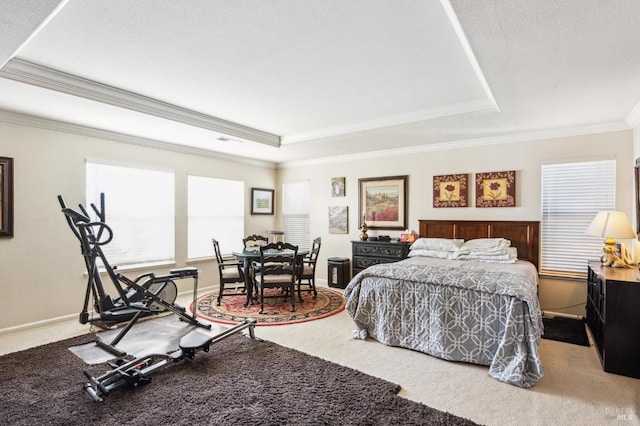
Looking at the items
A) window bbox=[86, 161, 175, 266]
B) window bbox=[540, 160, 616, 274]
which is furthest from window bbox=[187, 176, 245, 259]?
window bbox=[540, 160, 616, 274]

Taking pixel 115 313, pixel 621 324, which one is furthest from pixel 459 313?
pixel 115 313

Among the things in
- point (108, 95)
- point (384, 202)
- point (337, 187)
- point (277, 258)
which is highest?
point (108, 95)

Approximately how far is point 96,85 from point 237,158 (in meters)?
3.41

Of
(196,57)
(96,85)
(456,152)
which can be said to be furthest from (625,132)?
(96,85)

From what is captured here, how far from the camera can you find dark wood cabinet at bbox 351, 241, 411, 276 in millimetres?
5621

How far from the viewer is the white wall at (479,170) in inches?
173

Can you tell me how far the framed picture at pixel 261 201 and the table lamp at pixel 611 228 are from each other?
18.2ft

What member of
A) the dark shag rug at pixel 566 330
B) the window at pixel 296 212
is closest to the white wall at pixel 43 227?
the window at pixel 296 212

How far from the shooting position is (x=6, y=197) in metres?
3.93

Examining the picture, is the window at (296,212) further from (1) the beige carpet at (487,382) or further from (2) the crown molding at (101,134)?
(1) the beige carpet at (487,382)

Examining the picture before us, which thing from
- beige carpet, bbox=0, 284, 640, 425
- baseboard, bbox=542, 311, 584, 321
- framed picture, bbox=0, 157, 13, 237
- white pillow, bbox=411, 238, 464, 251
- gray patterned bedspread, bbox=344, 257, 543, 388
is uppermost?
framed picture, bbox=0, 157, 13, 237

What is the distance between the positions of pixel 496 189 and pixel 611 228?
5.37 ft

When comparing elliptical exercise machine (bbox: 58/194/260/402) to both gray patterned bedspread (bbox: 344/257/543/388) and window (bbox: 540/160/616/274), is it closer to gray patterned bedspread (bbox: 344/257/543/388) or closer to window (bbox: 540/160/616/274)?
gray patterned bedspread (bbox: 344/257/543/388)

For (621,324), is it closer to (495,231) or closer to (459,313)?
(459,313)
